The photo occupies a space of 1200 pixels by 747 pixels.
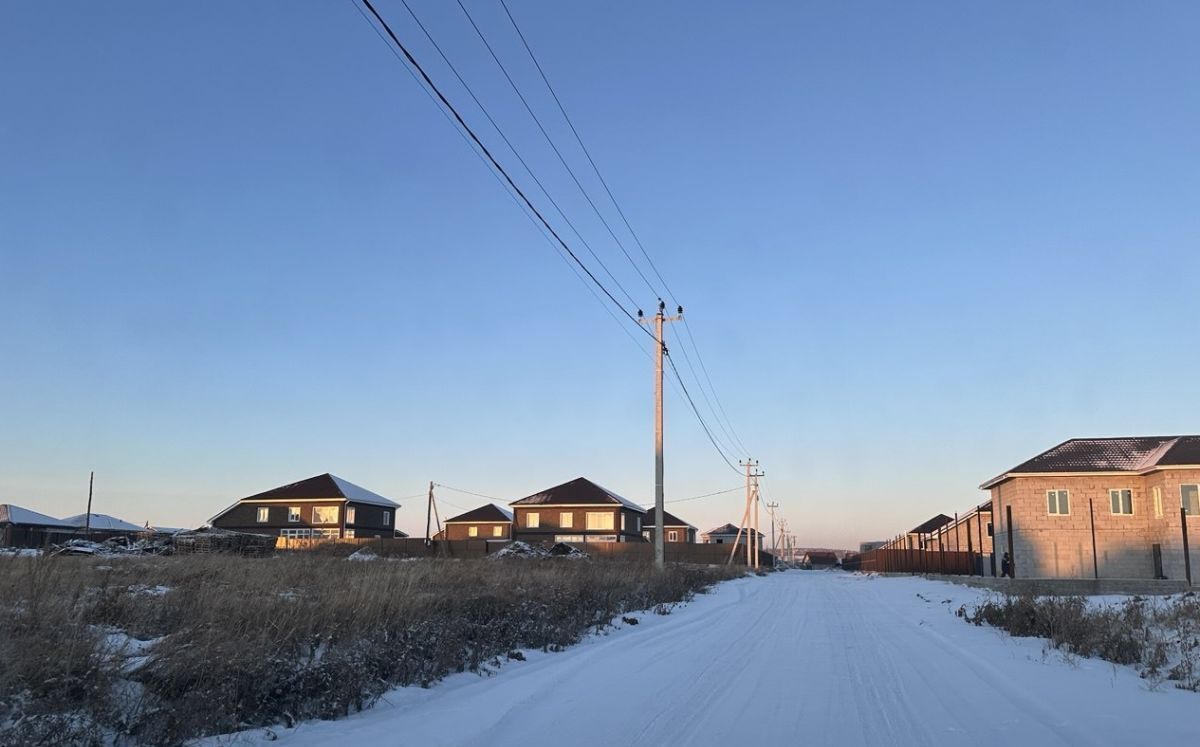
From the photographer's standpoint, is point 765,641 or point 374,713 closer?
point 374,713

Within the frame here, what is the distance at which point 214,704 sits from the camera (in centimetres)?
634

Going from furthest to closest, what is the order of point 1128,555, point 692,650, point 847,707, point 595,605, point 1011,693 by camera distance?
point 1128,555 < point 595,605 < point 692,650 < point 1011,693 < point 847,707

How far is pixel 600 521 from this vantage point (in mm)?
72125

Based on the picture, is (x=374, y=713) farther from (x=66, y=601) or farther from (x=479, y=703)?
(x=66, y=601)

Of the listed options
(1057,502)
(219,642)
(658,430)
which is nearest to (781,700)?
(219,642)

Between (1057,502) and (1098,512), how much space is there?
1565 mm

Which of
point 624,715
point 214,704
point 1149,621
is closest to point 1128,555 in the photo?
point 1149,621

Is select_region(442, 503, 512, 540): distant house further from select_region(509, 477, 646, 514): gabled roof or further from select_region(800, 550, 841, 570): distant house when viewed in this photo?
select_region(800, 550, 841, 570): distant house

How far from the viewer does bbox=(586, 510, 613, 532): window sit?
71.9 m

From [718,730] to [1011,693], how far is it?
12.1 feet

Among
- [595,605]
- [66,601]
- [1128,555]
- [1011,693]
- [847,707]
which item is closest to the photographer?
[66,601]

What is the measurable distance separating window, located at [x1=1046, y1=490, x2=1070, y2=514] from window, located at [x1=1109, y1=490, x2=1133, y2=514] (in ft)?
5.45

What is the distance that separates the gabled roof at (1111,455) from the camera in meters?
33.9

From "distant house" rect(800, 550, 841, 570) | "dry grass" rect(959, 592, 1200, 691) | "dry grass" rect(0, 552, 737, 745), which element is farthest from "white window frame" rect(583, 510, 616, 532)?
"distant house" rect(800, 550, 841, 570)
